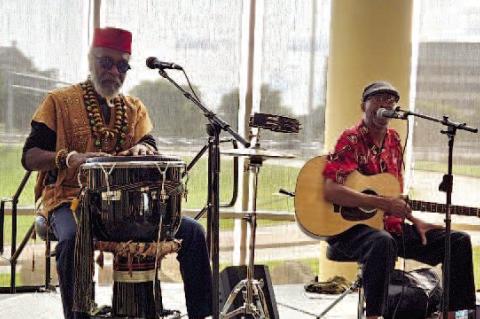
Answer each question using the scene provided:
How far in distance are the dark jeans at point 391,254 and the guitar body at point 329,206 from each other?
6 centimetres

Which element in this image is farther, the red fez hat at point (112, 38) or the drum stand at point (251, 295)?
the drum stand at point (251, 295)

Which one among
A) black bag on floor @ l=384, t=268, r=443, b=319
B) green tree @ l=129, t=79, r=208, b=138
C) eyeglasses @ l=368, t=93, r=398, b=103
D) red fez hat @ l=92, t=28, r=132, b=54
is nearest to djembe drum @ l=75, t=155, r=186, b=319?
red fez hat @ l=92, t=28, r=132, b=54

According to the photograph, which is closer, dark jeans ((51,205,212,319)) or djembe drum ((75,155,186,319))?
djembe drum ((75,155,186,319))

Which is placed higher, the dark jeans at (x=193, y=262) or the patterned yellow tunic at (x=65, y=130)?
the patterned yellow tunic at (x=65, y=130)

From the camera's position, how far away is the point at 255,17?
18.0ft

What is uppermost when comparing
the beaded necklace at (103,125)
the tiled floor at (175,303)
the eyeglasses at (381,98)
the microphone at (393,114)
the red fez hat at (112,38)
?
the red fez hat at (112,38)

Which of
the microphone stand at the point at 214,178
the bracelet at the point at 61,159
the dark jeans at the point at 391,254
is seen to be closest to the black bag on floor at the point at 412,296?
the dark jeans at the point at 391,254

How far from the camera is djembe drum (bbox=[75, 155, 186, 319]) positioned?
2.87 m

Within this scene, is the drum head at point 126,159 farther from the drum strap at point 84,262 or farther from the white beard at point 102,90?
the white beard at point 102,90

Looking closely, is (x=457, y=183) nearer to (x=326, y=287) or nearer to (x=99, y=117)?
(x=326, y=287)

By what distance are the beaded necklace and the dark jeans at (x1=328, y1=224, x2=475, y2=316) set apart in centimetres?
125

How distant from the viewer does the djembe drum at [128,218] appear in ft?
9.43

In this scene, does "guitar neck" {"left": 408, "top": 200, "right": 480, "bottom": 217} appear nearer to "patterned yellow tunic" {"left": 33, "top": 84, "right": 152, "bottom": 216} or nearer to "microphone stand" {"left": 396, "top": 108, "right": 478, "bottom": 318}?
"microphone stand" {"left": 396, "top": 108, "right": 478, "bottom": 318}

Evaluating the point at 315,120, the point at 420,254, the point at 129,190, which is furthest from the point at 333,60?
the point at 129,190
